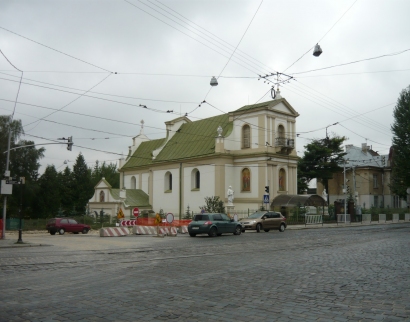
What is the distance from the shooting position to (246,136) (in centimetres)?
5266

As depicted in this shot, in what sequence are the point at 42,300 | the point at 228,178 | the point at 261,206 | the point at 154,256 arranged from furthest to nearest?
1. the point at 228,178
2. the point at 261,206
3. the point at 154,256
4. the point at 42,300

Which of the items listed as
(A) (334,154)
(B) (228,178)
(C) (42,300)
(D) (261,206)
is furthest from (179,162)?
(C) (42,300)

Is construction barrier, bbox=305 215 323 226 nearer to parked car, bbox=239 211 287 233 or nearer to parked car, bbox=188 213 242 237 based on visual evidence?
parked car, bbox=239 211 287 233

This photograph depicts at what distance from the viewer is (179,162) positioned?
5662 centimetres

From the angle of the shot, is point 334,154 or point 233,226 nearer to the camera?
point 233,226

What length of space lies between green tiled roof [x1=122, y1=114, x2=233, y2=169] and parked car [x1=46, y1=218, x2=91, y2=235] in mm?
20285

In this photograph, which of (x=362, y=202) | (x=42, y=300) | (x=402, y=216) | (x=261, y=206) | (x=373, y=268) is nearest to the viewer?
(x=42, y=300)

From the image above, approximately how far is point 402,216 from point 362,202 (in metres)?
9.92

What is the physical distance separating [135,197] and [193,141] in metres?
11.4

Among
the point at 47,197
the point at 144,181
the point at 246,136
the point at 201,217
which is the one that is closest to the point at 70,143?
the point at 201,217

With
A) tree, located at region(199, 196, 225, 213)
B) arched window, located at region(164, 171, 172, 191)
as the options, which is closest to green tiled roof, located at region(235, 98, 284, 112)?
tree, located at region(199, 196, 225, 213)

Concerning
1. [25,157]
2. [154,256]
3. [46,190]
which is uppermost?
[25,157]

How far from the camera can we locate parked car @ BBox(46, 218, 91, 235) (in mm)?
34875

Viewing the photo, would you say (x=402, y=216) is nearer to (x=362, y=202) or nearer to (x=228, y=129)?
(x=362, y=202)
